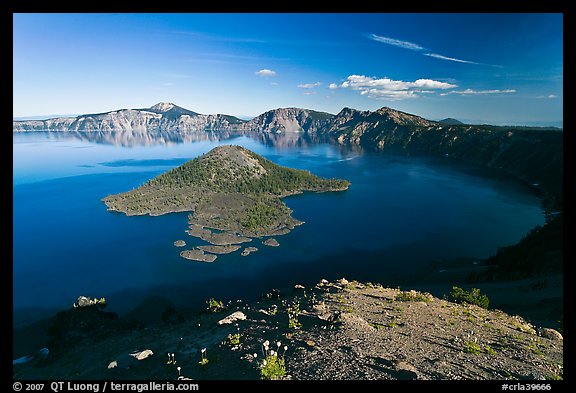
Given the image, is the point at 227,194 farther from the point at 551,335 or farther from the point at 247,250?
the point at 551,335

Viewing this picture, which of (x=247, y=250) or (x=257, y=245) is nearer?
(x=247, y=250)

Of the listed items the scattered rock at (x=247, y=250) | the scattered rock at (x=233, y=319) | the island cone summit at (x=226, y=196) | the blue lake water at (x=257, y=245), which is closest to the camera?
the scattered rock at (x=233, y=319)

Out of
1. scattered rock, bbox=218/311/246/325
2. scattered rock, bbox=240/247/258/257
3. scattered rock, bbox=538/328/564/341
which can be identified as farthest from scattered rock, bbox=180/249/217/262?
scattered rock, bbox=538/328/564/341

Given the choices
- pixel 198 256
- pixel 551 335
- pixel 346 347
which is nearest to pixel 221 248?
pixel 198 256

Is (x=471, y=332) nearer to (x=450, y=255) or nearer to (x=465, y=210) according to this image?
(x=450, y=255)

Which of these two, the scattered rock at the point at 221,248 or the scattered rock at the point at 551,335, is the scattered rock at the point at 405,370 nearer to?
the scattered rock at the point at 551,335

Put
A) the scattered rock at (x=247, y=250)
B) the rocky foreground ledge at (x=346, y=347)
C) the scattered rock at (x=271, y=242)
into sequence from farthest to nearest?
the scattered rock at (x=271, y=242) < the scattered rock at (x=247, y=250) < the rocky foreground ledge at (x=346, y=347)

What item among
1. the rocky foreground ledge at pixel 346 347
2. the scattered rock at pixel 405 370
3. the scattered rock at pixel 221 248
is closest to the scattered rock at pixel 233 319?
the rocky foreground ledge at pixel 346 347

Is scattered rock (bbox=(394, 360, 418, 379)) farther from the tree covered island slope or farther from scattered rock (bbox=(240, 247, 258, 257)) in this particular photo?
the tree covered island slope
